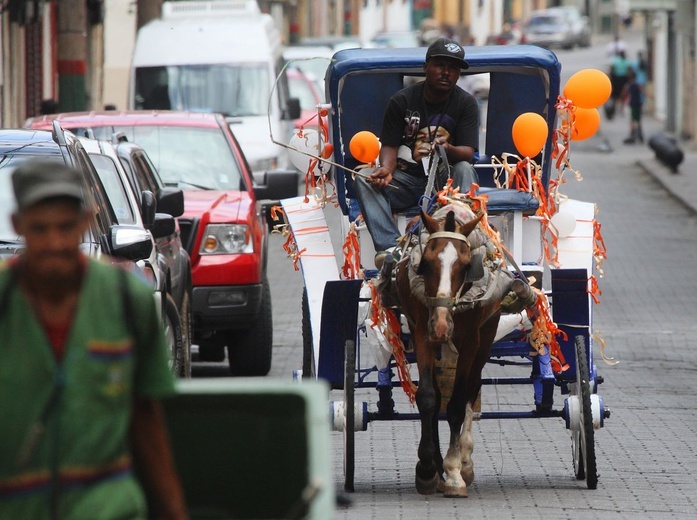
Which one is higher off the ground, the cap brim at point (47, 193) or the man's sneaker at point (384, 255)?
the cap brim at point (47, 193)

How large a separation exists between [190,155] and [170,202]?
281cm

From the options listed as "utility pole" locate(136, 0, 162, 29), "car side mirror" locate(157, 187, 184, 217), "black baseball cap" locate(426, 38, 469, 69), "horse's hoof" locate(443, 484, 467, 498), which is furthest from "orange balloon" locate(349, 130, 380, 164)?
"utility pole" locate(136, 0, 162, 29)

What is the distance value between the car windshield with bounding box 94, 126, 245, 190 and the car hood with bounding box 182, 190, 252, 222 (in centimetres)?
28

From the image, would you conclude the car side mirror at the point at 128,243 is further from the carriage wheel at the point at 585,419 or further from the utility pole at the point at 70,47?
the utility pole at the point at 70,47

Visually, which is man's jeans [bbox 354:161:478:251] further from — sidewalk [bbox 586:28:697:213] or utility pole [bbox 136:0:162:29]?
utility pole [bbox 136:0:162:29]

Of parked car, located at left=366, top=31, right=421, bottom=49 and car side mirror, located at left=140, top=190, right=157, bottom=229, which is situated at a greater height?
parked car, located at left=366, top=31, right=421, bottom=49

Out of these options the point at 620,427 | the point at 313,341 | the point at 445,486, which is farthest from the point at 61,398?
the point at 620,427

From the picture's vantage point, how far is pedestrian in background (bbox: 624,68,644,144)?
3938cm

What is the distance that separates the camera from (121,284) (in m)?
3.86

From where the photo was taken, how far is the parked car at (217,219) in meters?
12.7

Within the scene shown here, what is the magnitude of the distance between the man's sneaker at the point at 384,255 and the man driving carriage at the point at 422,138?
13 centimetres

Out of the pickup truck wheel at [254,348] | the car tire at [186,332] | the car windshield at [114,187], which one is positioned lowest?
the pickup truck wheel at [254,348]

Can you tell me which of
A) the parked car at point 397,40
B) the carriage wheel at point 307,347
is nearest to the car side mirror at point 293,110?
the carriage wheel at point 307,347

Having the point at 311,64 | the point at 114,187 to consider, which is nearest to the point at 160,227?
the point at 114,187
